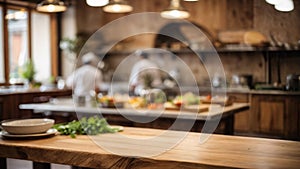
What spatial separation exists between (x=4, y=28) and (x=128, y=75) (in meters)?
2.81

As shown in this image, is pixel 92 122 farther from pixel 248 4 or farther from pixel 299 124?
pixel 248 4

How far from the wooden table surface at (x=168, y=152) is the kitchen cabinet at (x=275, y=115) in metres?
4.21

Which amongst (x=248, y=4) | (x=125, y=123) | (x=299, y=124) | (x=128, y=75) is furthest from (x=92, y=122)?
(x=128, y=75)

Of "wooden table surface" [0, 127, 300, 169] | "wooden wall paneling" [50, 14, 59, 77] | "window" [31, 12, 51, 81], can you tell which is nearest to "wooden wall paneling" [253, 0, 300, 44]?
"wooden table surface" [0, 127, 300, 169]

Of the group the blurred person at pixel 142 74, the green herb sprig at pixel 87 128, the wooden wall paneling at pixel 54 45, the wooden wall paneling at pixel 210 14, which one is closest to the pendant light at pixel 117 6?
the green herb sprig at pixel 87 128

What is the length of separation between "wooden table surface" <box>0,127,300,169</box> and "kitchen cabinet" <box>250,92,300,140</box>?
421cm

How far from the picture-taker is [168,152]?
6.69 ft

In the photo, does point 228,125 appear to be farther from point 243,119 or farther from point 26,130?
point 26,130

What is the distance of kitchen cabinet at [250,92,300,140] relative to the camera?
247 inches

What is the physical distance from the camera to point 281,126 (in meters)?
6.43

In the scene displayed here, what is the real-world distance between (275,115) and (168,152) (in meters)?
4.92

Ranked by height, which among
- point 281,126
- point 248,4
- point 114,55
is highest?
point 248,4

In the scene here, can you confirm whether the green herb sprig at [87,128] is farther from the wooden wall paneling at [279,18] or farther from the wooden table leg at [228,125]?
the wooden table leg at [228,125]

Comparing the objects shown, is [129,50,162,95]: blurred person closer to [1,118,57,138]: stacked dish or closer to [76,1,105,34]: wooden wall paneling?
[76,1,105,34]: wooden wall paneling
